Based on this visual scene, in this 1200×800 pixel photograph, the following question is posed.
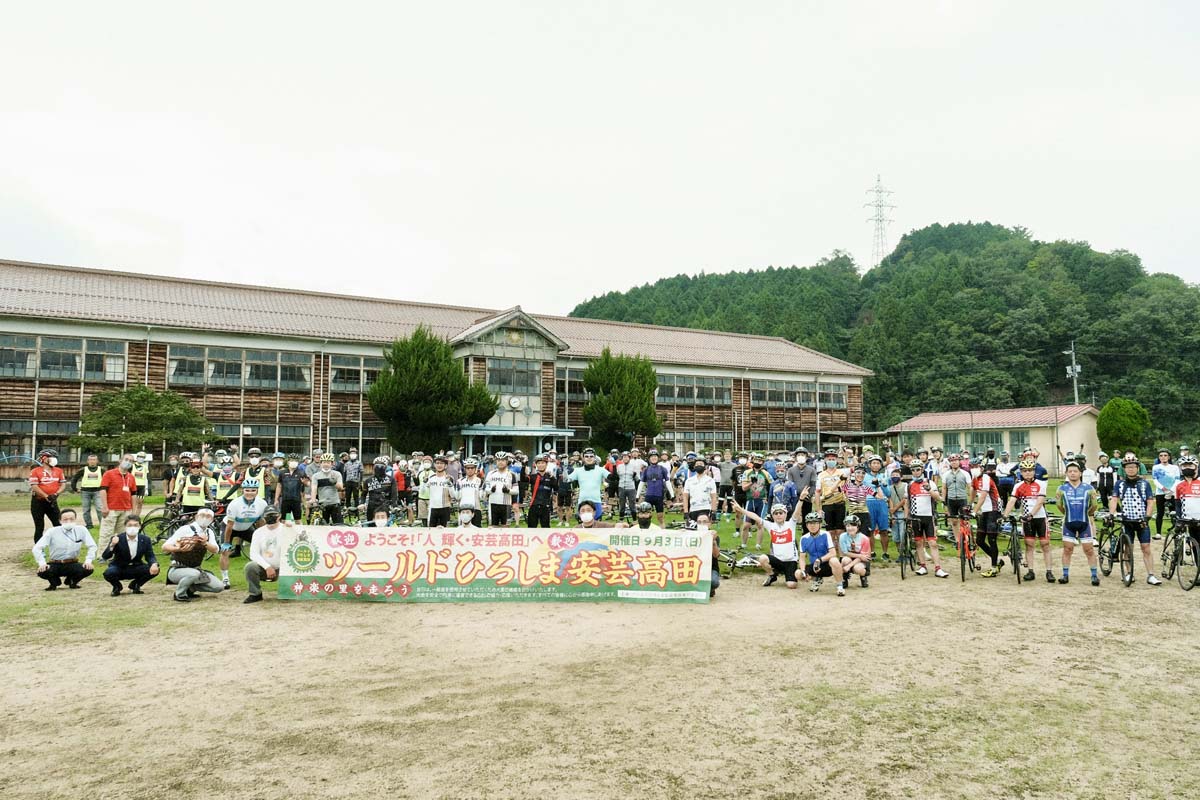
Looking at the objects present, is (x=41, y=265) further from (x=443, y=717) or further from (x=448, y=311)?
(x=443, y=717)

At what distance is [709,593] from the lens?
10.4 metres

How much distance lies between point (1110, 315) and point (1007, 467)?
77.0m

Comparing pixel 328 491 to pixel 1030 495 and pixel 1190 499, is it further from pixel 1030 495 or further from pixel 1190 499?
pixel 1190 499

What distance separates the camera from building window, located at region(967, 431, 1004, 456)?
4981 cm

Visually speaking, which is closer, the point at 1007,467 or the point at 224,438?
the point at 1007,467

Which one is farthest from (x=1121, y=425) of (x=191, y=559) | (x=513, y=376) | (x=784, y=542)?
(x=191, y=559)

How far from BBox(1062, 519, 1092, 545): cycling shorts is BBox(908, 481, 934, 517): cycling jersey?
80.0 inches

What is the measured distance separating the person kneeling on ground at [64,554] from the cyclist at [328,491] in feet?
15.4

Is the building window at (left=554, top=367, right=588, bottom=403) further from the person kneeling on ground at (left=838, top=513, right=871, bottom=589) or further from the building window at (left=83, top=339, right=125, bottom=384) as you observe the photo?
the person kneeling on ground at (left=838, top=513, right=871, bottom=589)

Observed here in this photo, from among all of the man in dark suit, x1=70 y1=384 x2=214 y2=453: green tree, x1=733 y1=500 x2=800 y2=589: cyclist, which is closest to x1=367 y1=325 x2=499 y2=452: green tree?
x1=70 y1=384 x2=214 y2=453: green tree

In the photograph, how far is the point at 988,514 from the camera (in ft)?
40.9

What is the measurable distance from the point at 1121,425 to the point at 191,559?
50.6m

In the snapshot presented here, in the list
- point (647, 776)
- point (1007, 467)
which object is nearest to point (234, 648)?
point (647, 776)

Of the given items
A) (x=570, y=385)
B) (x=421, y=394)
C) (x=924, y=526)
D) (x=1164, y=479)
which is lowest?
(x=924, y=526)
